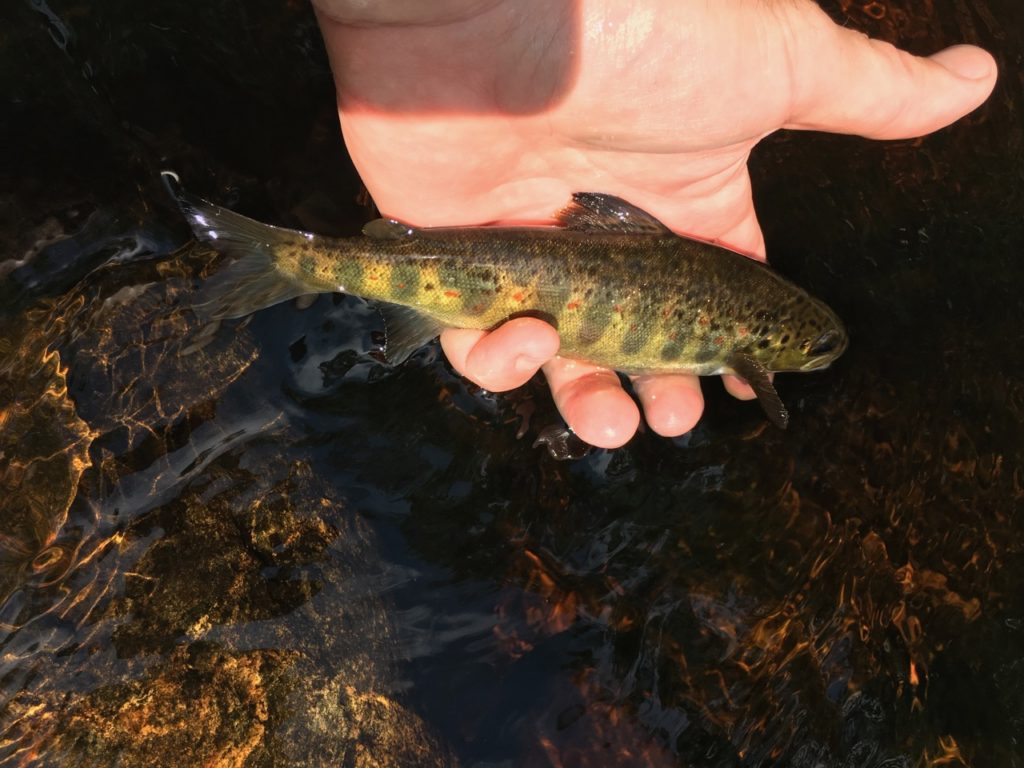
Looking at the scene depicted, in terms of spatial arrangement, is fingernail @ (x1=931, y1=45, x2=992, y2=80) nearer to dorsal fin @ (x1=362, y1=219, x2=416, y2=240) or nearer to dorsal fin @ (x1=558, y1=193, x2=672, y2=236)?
dorsal fin @ (x1=558, y1=193, x2=672, y2=236)

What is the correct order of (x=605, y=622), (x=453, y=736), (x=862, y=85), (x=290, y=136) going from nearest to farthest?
(x=862, y=85) < (x=453, y=736) < (x=605, y=622) < (x=290, y=136)

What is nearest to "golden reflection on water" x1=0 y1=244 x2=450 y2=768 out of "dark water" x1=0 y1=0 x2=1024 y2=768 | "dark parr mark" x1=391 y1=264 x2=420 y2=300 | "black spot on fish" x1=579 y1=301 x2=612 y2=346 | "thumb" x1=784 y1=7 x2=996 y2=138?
"dark water" x1=0 y1=0 x2=1024 y2=768

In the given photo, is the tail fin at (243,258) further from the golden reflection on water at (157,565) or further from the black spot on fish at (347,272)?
the golden reflection on water at (157,565)

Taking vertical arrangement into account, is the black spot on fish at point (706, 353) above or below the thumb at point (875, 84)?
below

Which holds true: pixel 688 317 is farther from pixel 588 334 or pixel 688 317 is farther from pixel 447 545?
pixel 447 545

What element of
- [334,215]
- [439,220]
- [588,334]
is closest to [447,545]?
[588,334]

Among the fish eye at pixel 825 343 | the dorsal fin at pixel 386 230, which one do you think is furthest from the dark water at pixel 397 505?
the dorsal fin at pixel 386 230

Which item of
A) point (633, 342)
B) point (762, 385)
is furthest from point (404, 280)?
point (762, 385)
